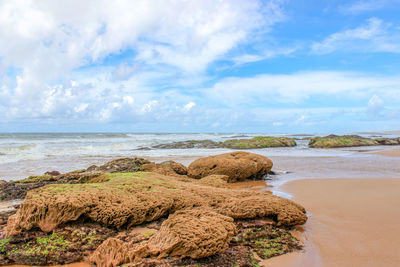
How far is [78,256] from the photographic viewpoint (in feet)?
10.8

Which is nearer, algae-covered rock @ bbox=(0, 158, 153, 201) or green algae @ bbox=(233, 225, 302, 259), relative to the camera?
green algae @ bbox=(233, 225, 302, 259)

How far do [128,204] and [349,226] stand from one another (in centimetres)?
358

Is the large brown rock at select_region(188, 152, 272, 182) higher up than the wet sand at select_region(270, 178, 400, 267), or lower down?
higher up

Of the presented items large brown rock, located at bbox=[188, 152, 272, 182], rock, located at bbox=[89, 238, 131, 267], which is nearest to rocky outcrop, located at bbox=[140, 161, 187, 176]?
large brown rock, located at bbox=[188, 152, 272, 182]

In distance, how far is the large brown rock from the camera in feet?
30.2

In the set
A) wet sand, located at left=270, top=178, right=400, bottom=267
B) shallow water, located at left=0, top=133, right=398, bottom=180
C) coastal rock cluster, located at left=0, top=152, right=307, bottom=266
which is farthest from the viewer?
shallow water, located at left=0, top=133, right=398, bottom=180

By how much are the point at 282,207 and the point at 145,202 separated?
2193 millimetres

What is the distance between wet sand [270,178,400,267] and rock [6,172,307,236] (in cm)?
52

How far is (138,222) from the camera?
406cm

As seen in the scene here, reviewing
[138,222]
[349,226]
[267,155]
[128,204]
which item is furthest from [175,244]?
[267,155]

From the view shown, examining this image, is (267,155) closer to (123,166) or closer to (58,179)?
(123,166)

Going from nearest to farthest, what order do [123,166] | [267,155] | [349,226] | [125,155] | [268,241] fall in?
[268,241] → [349,226] → [123,166] → [267,155] → [125,155]

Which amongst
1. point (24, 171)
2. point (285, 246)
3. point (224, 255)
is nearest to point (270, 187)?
point (285, 246)

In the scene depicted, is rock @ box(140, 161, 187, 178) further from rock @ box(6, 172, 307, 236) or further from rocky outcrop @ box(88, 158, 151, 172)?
rock @ box(6, 172, 307, 236)
